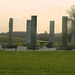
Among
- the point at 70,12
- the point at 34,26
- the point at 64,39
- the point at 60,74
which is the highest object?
the point at 70,12

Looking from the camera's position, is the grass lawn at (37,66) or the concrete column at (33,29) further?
the concrete column at (33,29)

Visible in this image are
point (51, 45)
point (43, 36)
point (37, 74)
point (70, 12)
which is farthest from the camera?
point (43, 36)

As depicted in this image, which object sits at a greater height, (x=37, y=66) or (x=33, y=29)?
(x=33, y=29)

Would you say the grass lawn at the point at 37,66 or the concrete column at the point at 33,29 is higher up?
the concrete column at the point at 33,29

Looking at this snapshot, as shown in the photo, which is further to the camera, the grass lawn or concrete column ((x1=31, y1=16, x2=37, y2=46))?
concrete column ((x1=31, y1=16, x2=37, y2=46))

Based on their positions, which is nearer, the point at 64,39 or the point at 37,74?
the point at 37,74

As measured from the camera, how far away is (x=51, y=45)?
3175 centimetres

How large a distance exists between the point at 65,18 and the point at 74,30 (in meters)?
4.80

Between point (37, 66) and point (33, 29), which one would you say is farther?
Result: point (33, 29)

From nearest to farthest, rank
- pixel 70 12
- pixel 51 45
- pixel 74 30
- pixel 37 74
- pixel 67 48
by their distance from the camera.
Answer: pixel 37 74 < pixel 67 48 < pixel 74 30 < pixel 51 45 < pixel 70 12

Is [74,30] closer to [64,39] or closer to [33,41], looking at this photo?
[64,39]

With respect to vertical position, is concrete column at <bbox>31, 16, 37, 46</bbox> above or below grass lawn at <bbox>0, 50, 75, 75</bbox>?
above

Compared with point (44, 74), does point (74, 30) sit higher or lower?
higher

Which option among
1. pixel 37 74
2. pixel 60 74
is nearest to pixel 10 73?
pixel 37 74
